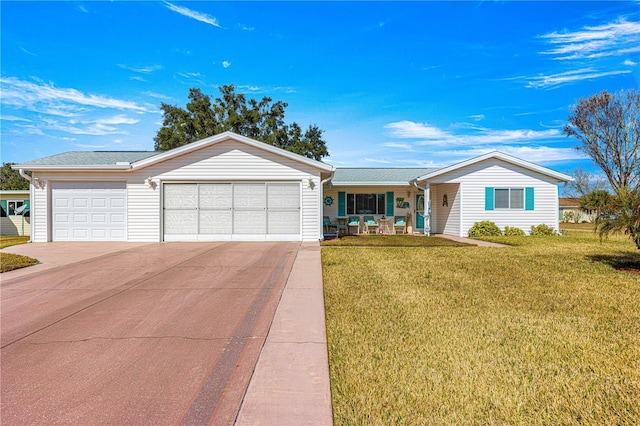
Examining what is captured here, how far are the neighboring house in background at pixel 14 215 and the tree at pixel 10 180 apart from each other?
33.4 meters

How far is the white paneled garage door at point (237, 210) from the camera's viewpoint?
13.5 m

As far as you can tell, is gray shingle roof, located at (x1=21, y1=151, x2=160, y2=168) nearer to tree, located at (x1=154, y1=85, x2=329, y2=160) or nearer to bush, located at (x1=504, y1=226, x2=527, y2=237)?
tree, located at (x1=154, y1=85, x2=329, y2=160)

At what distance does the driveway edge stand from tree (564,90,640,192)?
33.5 meters

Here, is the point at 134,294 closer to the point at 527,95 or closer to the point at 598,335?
the point at 598,335

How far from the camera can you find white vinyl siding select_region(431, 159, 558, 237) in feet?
53.7

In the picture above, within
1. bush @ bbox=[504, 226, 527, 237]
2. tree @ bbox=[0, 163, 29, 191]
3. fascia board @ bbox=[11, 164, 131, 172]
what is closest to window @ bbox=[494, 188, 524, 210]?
bush @ bbox=[504, 226, 527, 237]

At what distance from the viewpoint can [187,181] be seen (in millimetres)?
13516

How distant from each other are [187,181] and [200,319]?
33.1 ft

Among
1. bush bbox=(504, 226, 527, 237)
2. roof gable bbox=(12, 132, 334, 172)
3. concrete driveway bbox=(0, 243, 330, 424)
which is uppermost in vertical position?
roof gable bbox=(12, 132, 334, 172)

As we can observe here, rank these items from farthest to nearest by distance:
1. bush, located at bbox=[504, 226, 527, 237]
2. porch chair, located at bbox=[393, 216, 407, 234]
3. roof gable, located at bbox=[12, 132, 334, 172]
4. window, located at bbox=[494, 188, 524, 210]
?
porch chair, located at bbox=[393, 216, 407, 234] → window, located at bbox=[494, 188, 524, 210] → bush, located at bbox=[504, 226, 527, 237] → roof gable, located at bbox=[12, 132, 334, 172]

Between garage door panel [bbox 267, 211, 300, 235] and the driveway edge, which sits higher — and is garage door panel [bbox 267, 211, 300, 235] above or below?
above

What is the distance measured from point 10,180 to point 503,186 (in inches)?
2362

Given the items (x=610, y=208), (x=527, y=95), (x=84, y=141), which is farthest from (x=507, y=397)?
(x=84, y=141)

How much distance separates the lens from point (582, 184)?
39.8 meters
